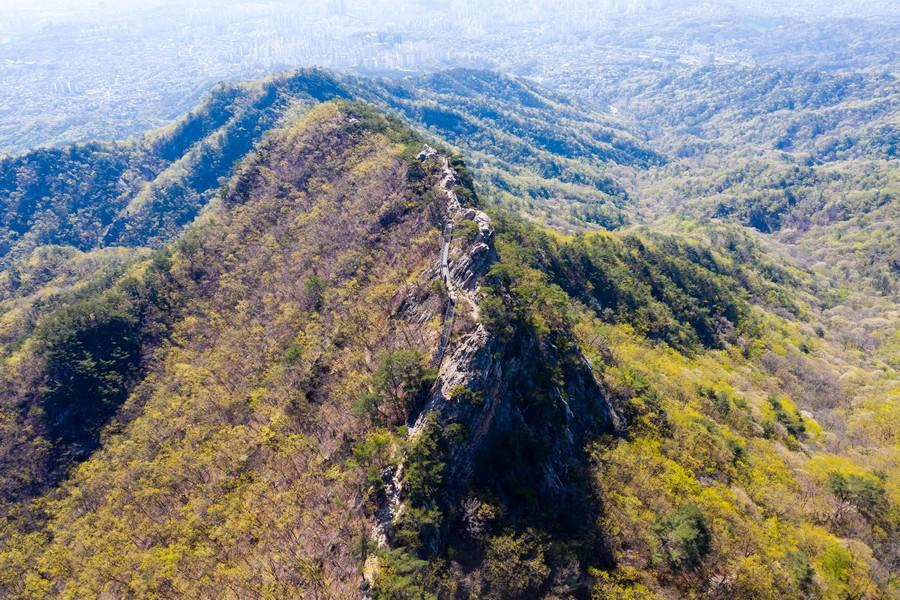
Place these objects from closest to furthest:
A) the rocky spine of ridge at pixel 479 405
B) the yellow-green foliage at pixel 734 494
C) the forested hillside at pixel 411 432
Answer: the forested hillside at pixel 411 432 < the rocky spine of ridge at pixel 479 405 < the yellow-green foliage at pixel 734 494

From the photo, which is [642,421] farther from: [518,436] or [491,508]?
[491,508]

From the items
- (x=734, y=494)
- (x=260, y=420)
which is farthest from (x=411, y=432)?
(x=734, y=494)

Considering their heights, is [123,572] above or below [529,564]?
below

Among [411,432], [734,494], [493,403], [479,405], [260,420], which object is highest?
[479,405]

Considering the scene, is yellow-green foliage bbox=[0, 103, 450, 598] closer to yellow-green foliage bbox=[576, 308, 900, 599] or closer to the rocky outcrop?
Result: the rocky outcrop

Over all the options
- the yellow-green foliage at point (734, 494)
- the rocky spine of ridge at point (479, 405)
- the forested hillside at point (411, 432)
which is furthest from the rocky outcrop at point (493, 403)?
the yellow-green foliage at point (734, 494)

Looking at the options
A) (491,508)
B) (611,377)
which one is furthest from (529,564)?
(611,377)

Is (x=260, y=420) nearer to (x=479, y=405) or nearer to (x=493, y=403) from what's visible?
(x=479, y=405)

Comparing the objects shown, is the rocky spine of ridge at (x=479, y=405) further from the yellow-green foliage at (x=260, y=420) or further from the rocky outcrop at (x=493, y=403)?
the yellow-green foliage at (x=260, y=420)

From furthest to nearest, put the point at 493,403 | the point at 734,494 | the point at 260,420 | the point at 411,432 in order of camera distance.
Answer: the point at 260,420 → the point at 734,494 → the point at 493,403 → the point at 411,432

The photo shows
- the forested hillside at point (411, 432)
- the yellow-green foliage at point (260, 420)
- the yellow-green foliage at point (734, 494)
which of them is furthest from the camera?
the yellow-green foliage at point (260, 420)

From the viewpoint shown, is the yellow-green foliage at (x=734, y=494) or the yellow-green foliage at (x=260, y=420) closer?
the yellow-green foliage at (x=734, y=494)
